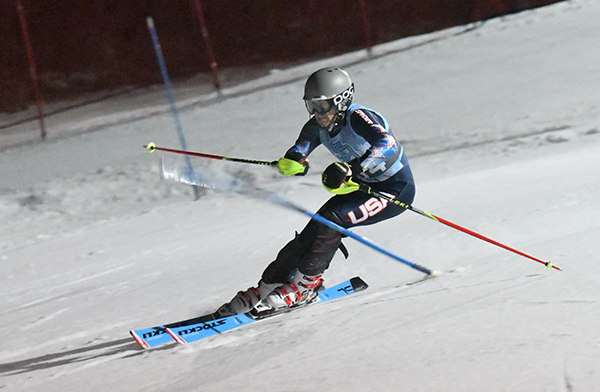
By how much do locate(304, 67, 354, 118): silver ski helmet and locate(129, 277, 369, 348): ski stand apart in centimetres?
114

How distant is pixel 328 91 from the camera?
3.49 m

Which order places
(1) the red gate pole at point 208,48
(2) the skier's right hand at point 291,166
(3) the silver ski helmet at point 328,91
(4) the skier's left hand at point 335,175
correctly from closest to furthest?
(4) the skier's left hand at point 335,175 < (3) the silver ski helmet at point 328,91 < (2) the skier's right hand at point 291,166 < (1) the red gate pole at point 208,48

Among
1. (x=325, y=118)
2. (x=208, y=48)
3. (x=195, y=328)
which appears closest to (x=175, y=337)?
(x=195, y=328)

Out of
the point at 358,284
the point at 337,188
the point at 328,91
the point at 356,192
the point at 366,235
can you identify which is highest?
the point at 328,91

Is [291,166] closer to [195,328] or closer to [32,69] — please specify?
[195,328]

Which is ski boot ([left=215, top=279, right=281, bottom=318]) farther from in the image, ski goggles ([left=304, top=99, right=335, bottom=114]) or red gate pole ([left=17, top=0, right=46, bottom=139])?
red gate pole ([left=17, top=0, right=46, bottom=139])

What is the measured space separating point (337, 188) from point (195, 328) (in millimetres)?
1121

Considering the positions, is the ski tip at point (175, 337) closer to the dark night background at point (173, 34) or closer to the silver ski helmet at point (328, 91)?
the silver ski helmet at point (328, 91)

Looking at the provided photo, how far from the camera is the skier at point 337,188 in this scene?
352 cm

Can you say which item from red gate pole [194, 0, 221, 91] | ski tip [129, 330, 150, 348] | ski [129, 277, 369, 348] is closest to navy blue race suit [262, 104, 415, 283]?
ski [129, 277, 369, 348]

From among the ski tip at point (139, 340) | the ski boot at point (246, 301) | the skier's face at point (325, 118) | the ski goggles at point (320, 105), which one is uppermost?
the ski goggles at point (320, 105)

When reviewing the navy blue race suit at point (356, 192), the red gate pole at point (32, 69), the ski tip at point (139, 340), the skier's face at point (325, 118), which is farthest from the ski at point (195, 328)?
the red gate pole at point (32, 69)

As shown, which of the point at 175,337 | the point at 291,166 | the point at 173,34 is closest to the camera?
the point at 175,337

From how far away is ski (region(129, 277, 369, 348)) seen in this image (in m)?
3.40
